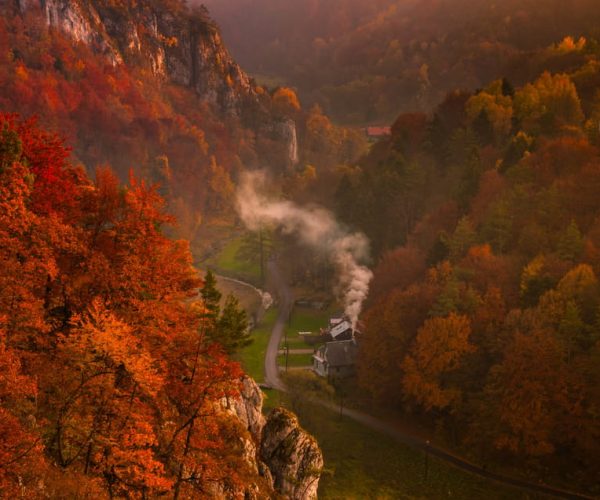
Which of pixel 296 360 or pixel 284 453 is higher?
pixel 296 360

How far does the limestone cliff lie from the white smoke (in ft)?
172

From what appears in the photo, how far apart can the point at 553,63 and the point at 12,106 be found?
85296mm

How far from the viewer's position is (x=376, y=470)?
37000 millimetres

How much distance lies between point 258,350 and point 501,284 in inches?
1033

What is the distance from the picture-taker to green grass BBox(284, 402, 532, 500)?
3409 cm

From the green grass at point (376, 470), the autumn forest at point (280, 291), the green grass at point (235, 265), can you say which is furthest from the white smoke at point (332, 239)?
the green grass at point (376, 470)

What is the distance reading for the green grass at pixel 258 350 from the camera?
169 ft

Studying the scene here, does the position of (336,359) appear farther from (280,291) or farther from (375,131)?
(375,131)

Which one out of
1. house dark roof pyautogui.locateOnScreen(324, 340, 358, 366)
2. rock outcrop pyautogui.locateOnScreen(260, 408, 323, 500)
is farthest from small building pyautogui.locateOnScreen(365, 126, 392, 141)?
rock outcrop pyautogui.locateOnScreen(260, 408, 323, 500)

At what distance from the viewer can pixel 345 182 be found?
7219cm

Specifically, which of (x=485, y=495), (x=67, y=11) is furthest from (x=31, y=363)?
(x=67, y=11)

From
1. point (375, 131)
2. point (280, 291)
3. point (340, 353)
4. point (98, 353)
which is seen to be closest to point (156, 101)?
point (375, 131)

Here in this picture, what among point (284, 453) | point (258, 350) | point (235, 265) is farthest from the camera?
point (235, 265)

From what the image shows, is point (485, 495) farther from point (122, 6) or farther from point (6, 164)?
point (122, 6)
